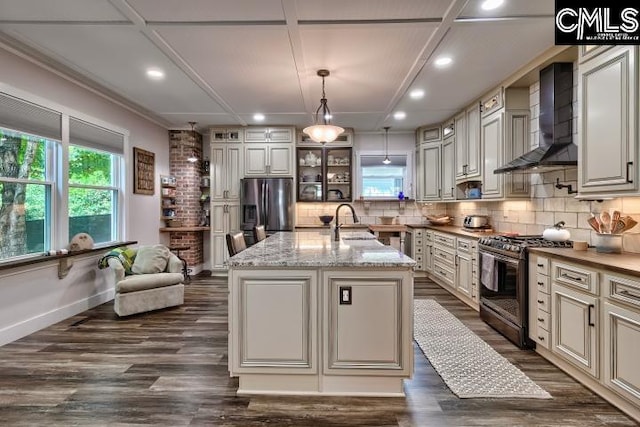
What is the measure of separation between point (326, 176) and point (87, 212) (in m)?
3.81

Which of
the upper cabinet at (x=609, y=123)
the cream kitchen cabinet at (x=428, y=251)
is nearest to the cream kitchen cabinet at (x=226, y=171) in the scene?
the cream kitchen cabinet at (x=428, y=251)

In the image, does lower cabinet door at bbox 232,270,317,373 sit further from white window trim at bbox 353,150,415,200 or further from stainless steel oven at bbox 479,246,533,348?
white window trim at bbox 353,150,415,200

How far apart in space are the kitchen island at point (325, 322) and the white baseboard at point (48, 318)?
248 centimetres

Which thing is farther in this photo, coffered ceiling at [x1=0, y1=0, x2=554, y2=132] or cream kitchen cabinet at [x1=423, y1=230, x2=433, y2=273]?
cream kitchen cabinet at [x1=423, y1=230, x2=433, y2=273]

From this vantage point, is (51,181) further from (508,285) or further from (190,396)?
(508,285)

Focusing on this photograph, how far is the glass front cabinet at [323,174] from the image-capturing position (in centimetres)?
669

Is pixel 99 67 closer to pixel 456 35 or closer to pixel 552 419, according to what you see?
pixel 456 35

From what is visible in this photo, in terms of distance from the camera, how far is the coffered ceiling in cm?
262

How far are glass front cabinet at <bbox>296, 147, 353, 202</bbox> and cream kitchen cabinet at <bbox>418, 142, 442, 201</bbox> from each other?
1.29m

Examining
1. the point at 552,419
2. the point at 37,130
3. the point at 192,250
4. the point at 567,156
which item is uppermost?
the point at 37,130

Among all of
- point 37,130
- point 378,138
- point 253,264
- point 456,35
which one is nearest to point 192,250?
point 37,130

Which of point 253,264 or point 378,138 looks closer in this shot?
point 253,264

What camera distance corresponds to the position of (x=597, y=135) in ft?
8.74

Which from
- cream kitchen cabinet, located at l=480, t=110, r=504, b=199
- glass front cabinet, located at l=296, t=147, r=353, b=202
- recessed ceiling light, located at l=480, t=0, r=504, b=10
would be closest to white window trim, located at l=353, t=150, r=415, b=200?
glass front cabinet, located at l=296, t=147, r=353, b=202
